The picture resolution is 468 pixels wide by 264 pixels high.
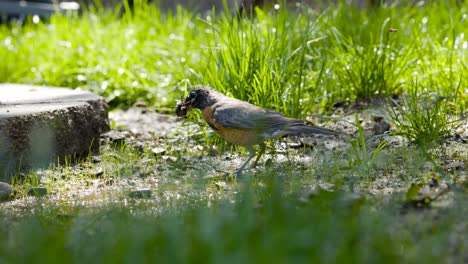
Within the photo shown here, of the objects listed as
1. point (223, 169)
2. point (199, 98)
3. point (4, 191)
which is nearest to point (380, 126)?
point (223, 169)

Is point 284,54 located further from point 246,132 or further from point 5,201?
point 5,201

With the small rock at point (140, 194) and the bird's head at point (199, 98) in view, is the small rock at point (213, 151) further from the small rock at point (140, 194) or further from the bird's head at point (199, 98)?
the small rock at point (140, 194)

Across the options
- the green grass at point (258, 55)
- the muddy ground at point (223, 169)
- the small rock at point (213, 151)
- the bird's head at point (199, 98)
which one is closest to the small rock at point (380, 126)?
the muddy ground at point (223, 169)

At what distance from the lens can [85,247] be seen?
8.45 ft

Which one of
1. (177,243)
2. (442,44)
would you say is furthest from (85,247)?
(442,44)

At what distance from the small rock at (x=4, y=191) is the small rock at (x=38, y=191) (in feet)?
0.40

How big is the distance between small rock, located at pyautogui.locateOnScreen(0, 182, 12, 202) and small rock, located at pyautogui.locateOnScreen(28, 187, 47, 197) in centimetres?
12

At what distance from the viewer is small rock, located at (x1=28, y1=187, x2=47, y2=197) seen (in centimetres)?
419

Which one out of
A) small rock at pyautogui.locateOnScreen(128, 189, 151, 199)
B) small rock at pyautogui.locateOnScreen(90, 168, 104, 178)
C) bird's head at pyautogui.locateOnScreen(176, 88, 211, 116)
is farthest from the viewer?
small rock at pyautogui.locateOnScreen(90, 168, 104, 178)

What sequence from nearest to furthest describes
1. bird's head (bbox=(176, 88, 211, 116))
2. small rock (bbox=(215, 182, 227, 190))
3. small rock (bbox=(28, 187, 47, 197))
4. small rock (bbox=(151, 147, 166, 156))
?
small rock (bbox=(215, 182, 227, 190)) → small rock (bbox=(28, 187, 47, 197)) → bird's head (bbox=(176, 88, 211, 116)) → small rock (bbox=(151, 147, 166, 156))

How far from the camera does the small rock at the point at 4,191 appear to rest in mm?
4125

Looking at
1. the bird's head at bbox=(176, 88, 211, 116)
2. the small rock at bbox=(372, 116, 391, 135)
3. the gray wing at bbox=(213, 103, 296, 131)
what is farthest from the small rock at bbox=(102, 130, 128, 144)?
the small rock at bbox=(372, 116, 391, 135)

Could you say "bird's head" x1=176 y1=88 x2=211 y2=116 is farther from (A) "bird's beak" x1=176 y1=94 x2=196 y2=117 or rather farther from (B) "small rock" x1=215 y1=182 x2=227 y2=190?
(B) "small rock" x1=215 y1=182 x2=227 y2=190

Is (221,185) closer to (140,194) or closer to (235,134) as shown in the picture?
(235,134)
